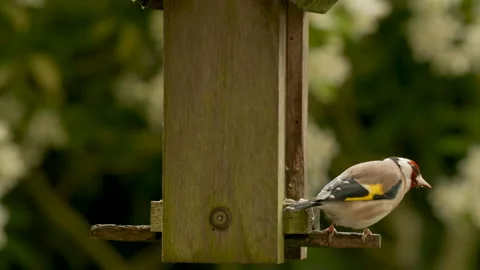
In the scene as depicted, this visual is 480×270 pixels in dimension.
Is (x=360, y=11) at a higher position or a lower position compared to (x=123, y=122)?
higher

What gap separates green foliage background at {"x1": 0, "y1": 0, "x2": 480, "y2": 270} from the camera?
7449 mm

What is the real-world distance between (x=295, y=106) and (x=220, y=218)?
52cm

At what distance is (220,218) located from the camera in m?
4.41

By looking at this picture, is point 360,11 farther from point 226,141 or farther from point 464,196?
point 226,141

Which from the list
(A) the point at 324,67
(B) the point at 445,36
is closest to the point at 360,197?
(A) the point at 324,67

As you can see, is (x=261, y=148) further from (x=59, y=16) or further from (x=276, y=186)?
(x=59, y=16)

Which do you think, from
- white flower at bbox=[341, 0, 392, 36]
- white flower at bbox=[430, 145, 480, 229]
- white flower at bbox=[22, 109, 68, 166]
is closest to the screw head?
white flower at bbox=[341, 0, 392, 36]

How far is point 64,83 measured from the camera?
7859 mm

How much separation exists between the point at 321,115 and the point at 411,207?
0.89 metres

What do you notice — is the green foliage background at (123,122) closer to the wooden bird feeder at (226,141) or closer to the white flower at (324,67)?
the white flower at (324,67)

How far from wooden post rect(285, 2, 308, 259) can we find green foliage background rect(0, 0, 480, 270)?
100 inches

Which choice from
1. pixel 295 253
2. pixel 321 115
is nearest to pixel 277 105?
pixel 295 253

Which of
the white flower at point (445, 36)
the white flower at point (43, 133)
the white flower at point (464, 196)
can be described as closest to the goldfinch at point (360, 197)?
the white flower at point (464, 196)

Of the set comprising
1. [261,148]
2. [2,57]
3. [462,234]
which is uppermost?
[2,57]
